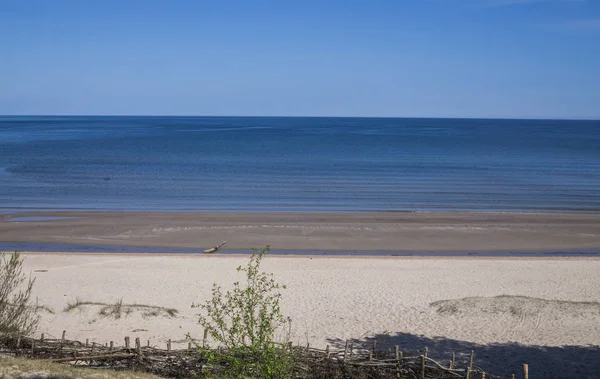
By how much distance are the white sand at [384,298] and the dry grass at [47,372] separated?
3.77 metres

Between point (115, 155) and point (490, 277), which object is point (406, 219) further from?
point (115, 155)

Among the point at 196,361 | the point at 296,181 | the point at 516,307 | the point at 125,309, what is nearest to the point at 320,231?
the point at 516,307

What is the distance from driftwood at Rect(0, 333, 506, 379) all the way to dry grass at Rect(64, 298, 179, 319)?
13.5 ft

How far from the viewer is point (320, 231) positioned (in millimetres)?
33094

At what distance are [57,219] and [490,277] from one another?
2493 cm

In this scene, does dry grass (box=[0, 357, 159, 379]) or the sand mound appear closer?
dry grass (box=[0, 357, 159, 379])

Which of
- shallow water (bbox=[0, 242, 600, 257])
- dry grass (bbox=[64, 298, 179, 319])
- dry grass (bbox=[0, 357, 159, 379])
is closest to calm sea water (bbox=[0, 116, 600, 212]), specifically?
shallow water (bbox=[0, 242, 600, 257])

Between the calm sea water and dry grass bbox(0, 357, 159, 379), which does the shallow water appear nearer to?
the calm sea water

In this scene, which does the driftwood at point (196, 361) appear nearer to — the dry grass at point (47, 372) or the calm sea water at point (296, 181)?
the dry grass at point (47, 372)

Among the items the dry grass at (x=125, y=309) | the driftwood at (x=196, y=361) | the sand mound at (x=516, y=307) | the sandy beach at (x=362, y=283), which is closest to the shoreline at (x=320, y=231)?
the sandy beach at (x=362, y=283)

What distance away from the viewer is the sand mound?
58.5ft

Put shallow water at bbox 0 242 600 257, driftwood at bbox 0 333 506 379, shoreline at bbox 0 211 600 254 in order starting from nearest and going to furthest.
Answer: driftwood at bbox 0 333 506 379
shallow water at bbox 0 242 600 257
shoreline at bbox 0 211 600 254

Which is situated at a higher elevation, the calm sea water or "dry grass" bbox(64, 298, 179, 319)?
the calm sea water

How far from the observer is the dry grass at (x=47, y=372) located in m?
10.6
